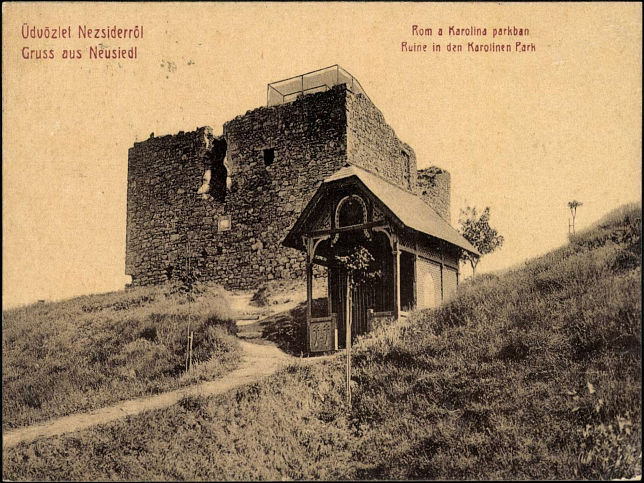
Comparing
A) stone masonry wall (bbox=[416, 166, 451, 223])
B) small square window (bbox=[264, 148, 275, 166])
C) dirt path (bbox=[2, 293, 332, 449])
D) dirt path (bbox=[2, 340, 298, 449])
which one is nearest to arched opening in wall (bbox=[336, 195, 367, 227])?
dirt path (bbox=[2, 293, 332, 449])

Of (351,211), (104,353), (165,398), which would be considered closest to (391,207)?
(351,211)

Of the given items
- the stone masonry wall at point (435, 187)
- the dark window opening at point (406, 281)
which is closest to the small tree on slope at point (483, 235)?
the stone masonry wall at point (435, 187)

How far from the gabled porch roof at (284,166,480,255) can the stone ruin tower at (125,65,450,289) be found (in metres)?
4.08

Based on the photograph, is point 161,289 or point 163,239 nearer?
point 161,289

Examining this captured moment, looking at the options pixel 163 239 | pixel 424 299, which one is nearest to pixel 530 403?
pixel 424 299

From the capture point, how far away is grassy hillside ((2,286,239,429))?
16000 millimetres

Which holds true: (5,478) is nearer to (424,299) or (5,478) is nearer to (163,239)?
(424,299)

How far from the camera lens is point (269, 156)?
26219 mm

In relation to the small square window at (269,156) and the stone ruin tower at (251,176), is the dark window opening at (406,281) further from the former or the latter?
the small square window at (269,156)

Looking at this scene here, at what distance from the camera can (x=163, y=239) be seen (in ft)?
93.5

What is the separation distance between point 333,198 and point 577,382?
9.05 meters

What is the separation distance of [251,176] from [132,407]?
13.4 m

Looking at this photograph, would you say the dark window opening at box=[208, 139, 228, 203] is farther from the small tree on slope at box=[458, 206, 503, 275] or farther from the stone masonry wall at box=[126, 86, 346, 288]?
the small tree on slope at box=[458, 206, 503, 275]

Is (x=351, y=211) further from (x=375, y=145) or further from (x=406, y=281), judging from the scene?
(x=375, y=145)
